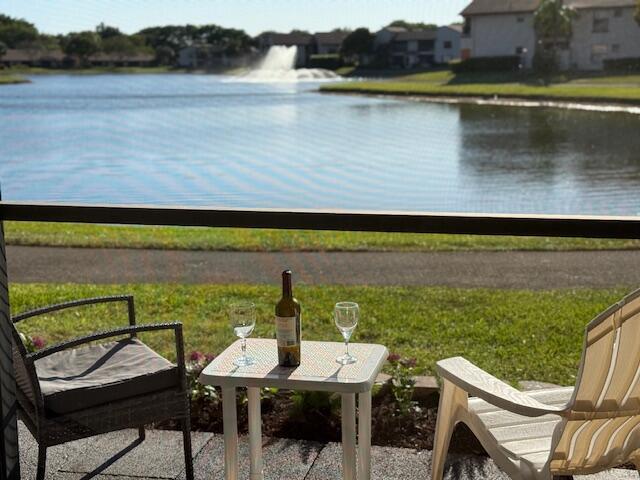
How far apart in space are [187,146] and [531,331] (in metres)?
17.0

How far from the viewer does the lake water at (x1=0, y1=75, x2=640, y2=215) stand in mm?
14695

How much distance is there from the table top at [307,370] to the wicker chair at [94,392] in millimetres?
268

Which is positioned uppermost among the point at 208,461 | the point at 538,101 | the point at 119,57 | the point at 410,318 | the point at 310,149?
the point at 119,57

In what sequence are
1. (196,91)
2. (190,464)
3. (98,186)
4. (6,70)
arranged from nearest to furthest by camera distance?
(190,464) < (6,70) < (98,186) < (196,91)

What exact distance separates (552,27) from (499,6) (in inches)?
40.5

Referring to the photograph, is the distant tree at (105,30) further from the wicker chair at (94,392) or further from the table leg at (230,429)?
the table leg at (230,429)

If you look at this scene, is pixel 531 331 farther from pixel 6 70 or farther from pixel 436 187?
pixel 436 187

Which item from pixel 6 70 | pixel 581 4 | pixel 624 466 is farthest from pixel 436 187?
pixel 624 466

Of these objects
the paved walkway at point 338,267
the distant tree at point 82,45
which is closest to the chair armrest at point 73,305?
the paved walkway at point 338,267

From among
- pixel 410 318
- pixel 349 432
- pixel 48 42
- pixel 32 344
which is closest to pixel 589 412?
pixel 349 432

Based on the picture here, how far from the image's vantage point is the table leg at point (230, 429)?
211cm

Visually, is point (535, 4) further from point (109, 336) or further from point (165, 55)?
point (109, 336)

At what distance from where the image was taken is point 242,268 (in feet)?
20.0

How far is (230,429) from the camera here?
7.02 feet
